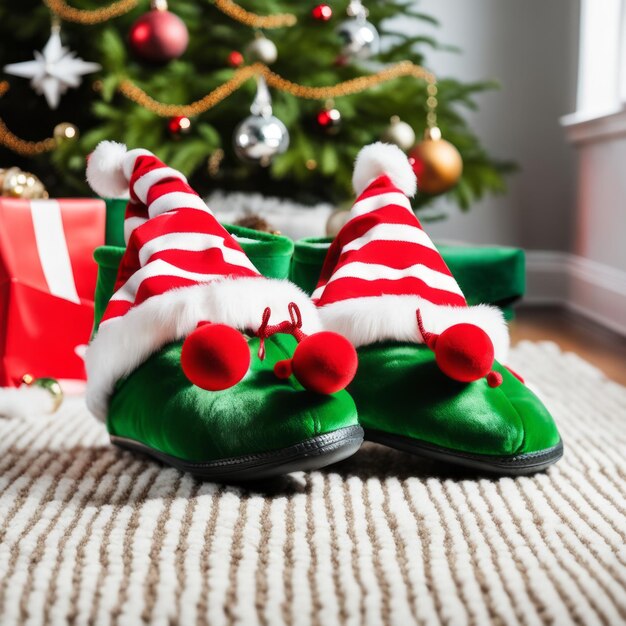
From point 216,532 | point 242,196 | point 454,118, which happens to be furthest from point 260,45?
point 216,532

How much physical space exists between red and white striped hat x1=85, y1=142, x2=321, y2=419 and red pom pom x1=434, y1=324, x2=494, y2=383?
146 millimetres

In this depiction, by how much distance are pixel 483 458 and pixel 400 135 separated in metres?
1.33

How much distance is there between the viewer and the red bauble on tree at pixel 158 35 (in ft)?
6.23

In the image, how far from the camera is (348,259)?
100 centimetres

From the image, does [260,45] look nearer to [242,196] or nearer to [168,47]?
[168,47]

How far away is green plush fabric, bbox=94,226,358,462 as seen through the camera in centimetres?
81

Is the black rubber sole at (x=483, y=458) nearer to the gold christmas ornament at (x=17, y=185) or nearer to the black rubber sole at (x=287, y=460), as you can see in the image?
the black rubber sole at (x=287, y=460)

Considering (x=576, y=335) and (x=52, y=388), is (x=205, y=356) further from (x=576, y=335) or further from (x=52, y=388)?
(x=576, y=335)

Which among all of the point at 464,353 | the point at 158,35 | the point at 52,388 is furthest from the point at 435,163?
→ the point at 464,353

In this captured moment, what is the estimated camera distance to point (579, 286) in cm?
259

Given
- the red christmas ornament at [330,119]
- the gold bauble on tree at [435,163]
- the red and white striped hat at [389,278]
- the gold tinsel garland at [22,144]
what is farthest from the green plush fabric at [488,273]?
the gold tinsel garland at [22,144]

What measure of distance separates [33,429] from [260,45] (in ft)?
3.85

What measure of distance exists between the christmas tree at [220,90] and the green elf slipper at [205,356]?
97 cm

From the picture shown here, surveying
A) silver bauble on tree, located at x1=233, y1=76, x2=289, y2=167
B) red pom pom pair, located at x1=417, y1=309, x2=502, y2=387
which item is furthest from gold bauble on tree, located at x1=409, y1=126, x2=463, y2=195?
red pom pom pair, located at x1=417, y1=309, x2=502, y2=387
